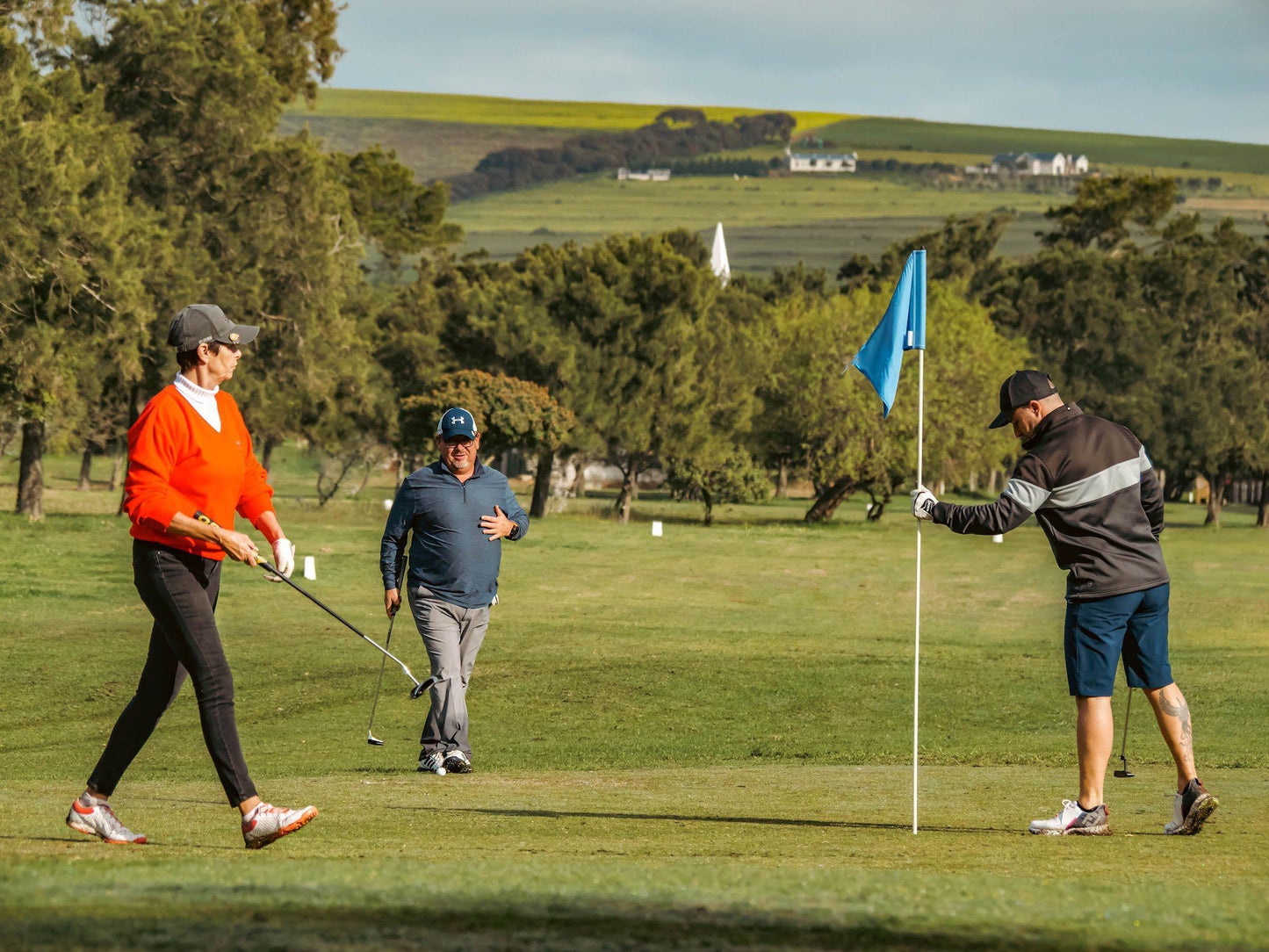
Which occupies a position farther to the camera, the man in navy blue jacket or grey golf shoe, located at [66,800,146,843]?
the man in navy blue jacket

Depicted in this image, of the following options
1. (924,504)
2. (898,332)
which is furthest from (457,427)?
(924,504)

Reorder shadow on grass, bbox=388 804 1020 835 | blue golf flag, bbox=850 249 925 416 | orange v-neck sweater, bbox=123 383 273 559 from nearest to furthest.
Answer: orange v-neck sweater, bbox=123 383 273 559 → shadow on grass, bbox=388 804 1020 835 → blue golf flag, bbox=850 249 925 416

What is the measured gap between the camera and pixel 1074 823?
23.8 ft

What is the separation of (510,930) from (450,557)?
6040 millimetres

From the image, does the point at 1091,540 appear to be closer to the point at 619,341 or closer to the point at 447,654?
the point at 447,654

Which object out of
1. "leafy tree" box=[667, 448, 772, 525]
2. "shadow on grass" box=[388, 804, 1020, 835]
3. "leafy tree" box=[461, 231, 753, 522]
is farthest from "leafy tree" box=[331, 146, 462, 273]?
"shadow on grass" box=[388, 804, 1020, 835]

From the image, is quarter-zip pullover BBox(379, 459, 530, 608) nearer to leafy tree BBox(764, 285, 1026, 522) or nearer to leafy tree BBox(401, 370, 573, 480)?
leafy tree BBox(401, 370, 573, 480)

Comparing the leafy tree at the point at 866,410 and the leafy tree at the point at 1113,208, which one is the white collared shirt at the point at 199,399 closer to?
the leafy tree at the point at 866,410

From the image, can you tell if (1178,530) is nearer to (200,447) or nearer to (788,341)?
(788,341)

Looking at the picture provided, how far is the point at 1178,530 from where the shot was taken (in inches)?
2731

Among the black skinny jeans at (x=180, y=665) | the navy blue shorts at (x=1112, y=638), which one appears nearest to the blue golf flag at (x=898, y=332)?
the navy blue shorts at (x=1112, y=638)

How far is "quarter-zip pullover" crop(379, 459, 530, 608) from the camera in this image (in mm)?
10078

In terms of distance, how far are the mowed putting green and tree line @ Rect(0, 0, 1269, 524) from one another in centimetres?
1053

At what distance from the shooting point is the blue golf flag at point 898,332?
29.9 ft
